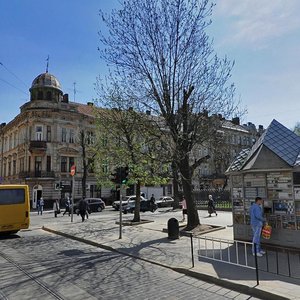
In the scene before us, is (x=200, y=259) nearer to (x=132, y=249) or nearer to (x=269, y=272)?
(x=269, y=272)

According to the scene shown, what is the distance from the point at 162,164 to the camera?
17656 millimetres

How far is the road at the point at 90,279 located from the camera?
722 cm

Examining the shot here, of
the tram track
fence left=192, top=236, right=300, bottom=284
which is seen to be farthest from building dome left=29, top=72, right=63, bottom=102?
fence left=192, top=236, right=300, bottom=284

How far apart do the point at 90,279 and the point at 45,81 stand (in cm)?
4959

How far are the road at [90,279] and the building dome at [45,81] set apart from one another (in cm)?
4445

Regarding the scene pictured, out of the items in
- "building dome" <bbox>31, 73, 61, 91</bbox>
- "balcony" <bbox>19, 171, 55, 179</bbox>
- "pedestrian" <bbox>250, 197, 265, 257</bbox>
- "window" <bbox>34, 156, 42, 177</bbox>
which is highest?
"building dome" <bbox>31, 73, 61, 91</bbox>

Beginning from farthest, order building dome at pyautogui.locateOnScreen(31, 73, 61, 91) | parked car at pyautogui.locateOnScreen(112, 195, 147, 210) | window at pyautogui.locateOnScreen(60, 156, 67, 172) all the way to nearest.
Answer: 1. building dome at pyautogui.locateOnScreen(31, 73, 61, 91)
2. window at pyautogui.locateOnScreen(60, 156, 67, 172)
3. parked car at pyautogui.locateOnScreen(112, 195, 147, 210)

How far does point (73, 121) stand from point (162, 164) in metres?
38.8

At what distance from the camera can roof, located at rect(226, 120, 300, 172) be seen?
37.3ft

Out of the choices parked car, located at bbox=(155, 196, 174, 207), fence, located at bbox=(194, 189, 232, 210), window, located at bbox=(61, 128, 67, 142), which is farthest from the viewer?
window, located at bbox=(61, 128, 67, 142)

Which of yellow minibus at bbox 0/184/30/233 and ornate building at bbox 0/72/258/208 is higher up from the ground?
ornate building at bbox 0/72/258/208

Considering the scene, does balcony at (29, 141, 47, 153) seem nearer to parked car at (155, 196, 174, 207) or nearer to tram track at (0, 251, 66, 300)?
parked car at (155, 196, 174, 207)

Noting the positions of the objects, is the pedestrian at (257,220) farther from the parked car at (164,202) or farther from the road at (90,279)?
the parked car at (164,202)

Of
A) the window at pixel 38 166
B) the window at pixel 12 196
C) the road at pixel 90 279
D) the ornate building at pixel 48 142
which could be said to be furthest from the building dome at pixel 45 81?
the road at pixel 90 279
